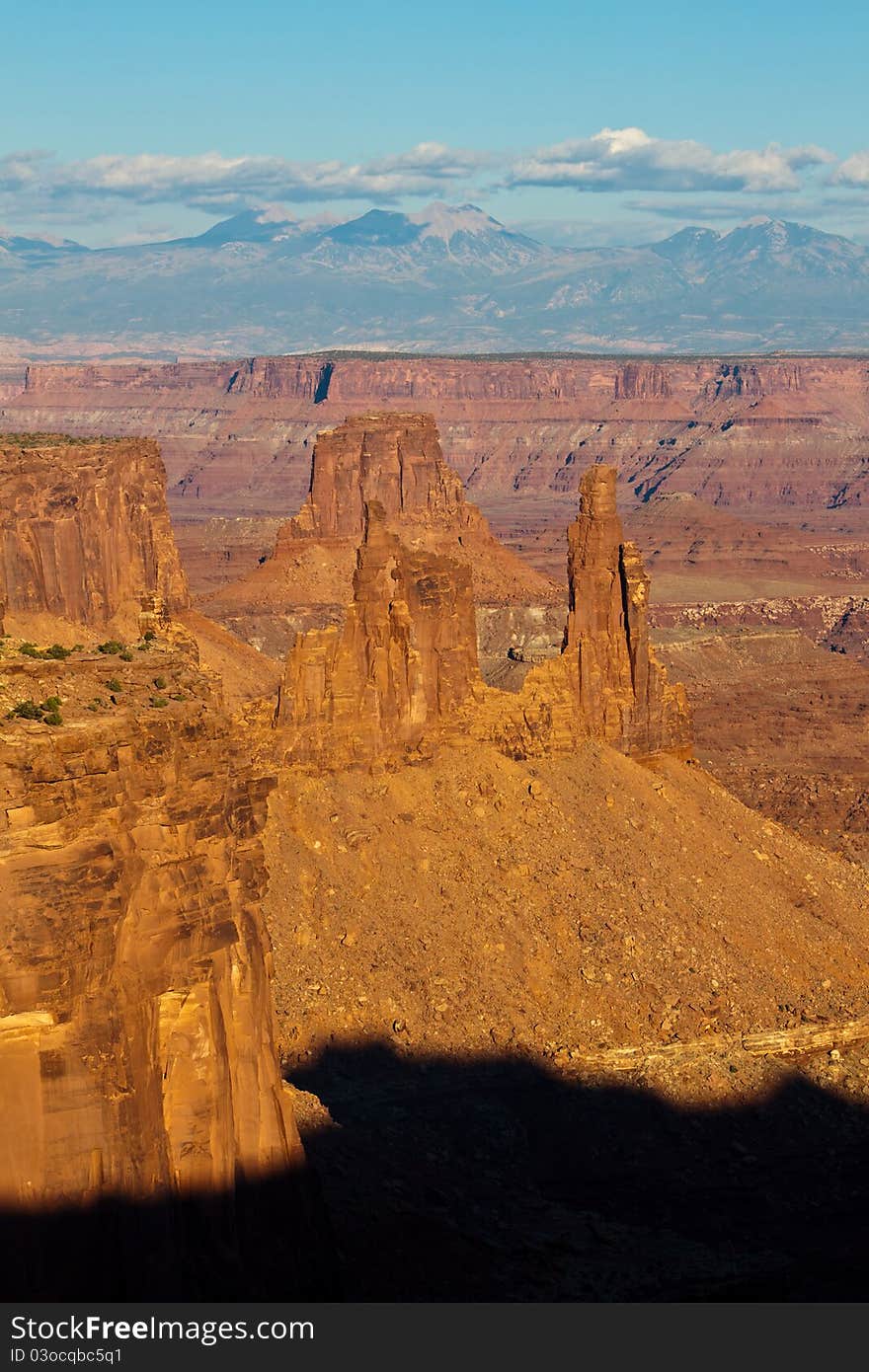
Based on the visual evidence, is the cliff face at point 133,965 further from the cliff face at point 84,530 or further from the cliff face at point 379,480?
the cliff face at point 379,480

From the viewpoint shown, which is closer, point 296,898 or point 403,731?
point 296,898

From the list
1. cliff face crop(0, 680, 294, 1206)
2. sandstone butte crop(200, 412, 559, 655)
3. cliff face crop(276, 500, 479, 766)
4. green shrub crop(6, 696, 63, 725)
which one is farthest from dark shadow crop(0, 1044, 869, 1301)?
sandstone butte crop(200, 412, 559, 655)

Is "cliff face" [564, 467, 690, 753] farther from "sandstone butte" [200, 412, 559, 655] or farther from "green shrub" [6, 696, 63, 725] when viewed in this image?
"sandstone butte" [200, 412, 559, 655]

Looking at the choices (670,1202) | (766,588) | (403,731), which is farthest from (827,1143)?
(766,588)

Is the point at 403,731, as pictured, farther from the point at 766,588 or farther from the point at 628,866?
the point at 766,588

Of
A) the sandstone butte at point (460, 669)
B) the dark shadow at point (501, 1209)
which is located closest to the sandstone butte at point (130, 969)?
the dark shadow at point (501, 1209)

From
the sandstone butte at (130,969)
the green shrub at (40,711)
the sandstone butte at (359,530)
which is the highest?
the green shrub at (40,711)

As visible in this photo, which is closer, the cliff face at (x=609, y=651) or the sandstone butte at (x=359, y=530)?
the cliff face at (x=609, y=651)
